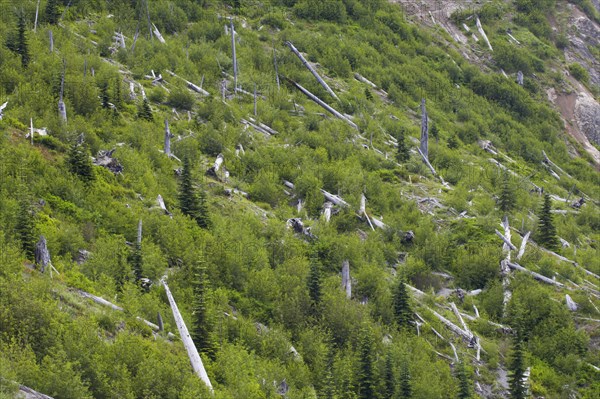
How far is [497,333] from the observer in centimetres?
2405

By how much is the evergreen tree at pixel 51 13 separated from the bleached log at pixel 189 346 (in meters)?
22.3

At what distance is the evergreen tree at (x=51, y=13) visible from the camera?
3659cm

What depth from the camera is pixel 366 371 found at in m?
19.5

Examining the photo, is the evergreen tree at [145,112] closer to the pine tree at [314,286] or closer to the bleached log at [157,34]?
the bleached log at [157,34]

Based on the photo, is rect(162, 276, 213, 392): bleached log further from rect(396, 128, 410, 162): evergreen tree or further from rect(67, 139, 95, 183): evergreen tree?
rect(396, 128, 410, 162): evergreen tree

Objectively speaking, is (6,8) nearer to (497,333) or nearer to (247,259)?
(247,259)

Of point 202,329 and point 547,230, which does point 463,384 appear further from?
point 547,230

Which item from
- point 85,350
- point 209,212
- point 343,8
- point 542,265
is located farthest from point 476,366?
point 343,8

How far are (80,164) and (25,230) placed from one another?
4.95 metres

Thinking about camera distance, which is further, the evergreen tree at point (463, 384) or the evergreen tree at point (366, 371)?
the evergreen tree at point (463, 384)

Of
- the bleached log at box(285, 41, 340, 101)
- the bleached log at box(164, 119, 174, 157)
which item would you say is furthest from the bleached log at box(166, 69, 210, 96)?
the bleached log at box(285, 41, 340, 101)

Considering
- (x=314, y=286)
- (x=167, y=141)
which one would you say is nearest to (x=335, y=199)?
(x=167, y=141)

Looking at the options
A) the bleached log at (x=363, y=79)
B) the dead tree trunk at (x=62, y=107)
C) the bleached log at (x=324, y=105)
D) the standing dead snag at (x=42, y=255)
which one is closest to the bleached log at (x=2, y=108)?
the dead tree trunk at (x=62, y=107)

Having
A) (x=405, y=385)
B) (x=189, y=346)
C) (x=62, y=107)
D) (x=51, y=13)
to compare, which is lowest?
(x=51, y=13)
